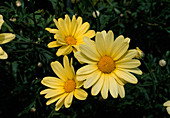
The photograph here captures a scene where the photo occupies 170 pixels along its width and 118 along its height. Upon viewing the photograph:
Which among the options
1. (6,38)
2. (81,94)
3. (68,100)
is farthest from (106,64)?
(6,38)

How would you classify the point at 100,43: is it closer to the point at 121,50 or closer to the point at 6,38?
the point at 121,50

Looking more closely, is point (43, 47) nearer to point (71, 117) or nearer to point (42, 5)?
point (42, 5)

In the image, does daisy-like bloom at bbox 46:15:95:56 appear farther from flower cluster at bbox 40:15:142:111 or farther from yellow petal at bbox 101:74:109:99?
yellow petal at bbox 101:74:109:99

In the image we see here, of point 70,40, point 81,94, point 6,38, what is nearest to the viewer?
point 6,38

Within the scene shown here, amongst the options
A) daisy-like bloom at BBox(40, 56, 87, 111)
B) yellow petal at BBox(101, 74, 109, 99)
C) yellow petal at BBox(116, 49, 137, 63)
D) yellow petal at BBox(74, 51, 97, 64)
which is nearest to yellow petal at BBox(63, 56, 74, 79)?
daisy-like bloom at BBox(40, 56, 87, 111)

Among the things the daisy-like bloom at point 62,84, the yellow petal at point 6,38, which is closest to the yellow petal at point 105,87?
the daisy-like bloom at point 62,84

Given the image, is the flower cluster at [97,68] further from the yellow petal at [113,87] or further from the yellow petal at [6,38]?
the yellow petal at [6,38]
